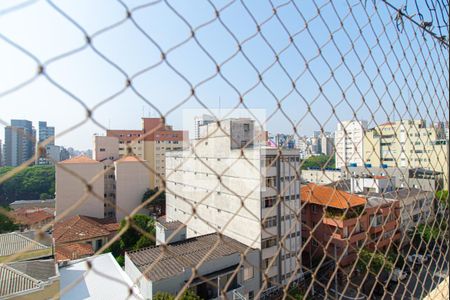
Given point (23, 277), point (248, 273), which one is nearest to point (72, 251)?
point (23, 277)

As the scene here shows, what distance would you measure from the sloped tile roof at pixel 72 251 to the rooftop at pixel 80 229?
13.6 inches

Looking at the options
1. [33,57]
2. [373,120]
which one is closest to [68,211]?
[33,57]

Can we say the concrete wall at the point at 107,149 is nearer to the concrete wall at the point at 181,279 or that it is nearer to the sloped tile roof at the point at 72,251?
the concrete wall at the point at 181,279

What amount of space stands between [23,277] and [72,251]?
159 inches

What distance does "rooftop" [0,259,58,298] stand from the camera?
3.12 metres

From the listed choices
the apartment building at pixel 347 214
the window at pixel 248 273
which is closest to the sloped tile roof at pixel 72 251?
the window at pixel 248 273

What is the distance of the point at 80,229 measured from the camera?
8234mm

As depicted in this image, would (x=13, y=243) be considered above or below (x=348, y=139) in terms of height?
below

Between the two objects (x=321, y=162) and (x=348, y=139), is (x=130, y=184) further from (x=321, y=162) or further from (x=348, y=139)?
(x=348, y=139)

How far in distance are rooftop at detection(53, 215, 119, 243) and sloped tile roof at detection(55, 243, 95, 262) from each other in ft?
1.13

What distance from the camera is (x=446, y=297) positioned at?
35.9 inches

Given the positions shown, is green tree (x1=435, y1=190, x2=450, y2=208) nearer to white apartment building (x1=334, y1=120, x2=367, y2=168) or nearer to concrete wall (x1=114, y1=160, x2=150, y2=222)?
white apartment building (x1=334, y1=120, x2=367, y2=168)

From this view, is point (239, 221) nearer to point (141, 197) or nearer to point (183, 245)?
point (183, 245)

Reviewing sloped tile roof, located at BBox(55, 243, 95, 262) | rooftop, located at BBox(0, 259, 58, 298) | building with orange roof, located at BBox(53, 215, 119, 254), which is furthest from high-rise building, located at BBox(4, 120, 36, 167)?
building with orange roof, located at BBox(53, 215, 119, 254)
